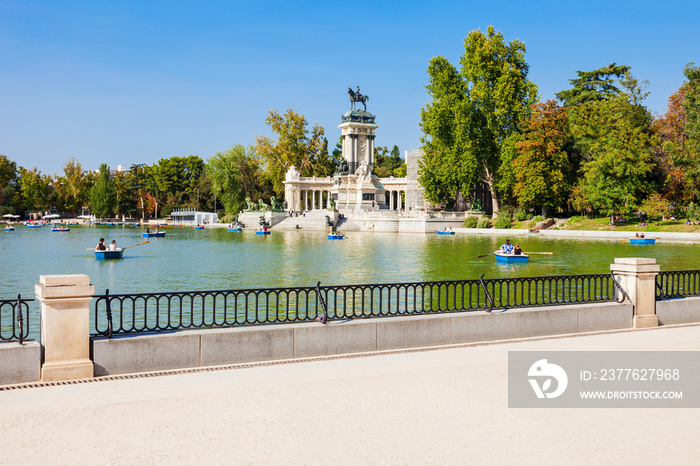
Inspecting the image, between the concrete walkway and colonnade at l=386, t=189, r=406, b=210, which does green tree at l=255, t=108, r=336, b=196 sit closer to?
colonnade at l=386, t=189, r=406, b=210

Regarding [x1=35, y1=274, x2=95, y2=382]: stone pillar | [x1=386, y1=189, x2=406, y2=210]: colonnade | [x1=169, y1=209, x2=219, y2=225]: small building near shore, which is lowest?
[x1=35, y1=274, x2=95, y2=382]: stone pillar

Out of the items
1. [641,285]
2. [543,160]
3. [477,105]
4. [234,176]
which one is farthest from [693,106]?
[234,176]

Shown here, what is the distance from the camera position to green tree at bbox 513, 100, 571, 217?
7125 cm

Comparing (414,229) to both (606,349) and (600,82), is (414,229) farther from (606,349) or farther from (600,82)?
(606,349)

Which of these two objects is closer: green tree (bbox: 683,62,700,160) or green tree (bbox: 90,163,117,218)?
green tree (bbox: 683,62,700,160)

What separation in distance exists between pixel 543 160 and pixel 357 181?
3488cm

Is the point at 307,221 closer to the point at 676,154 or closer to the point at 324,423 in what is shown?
the point at 676,154

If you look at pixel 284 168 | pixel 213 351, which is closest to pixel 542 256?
pixel 213 351

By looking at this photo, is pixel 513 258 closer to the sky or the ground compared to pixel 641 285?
closer to the ground

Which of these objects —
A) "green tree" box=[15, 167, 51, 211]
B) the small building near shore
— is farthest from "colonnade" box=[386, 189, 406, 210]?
"green tree" box=[15, 167, 51, 211]

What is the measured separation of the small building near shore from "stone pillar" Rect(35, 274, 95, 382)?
10703 cm

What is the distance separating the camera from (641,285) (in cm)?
1356

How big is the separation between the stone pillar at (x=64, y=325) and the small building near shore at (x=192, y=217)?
107027 millimetres

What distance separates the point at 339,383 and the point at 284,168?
10271 centimetres
